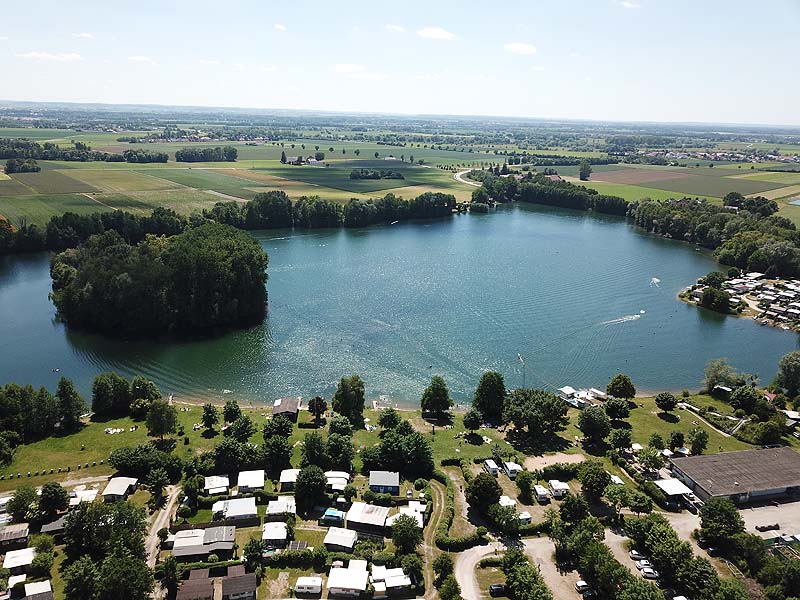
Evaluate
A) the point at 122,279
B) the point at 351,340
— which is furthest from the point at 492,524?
the point at 122,279

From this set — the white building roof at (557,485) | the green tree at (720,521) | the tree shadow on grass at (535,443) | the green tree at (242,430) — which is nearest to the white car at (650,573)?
the green tree at (720,521)

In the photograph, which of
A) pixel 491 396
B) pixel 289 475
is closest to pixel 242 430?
pixel 289 475

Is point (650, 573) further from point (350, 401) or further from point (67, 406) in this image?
point (67, 406)

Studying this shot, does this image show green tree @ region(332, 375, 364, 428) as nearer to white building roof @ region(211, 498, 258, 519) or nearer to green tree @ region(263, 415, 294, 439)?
green tree @ region(263, 415, 294, 439)

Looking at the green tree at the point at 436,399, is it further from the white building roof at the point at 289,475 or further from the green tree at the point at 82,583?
the green tree at the point at 82,583

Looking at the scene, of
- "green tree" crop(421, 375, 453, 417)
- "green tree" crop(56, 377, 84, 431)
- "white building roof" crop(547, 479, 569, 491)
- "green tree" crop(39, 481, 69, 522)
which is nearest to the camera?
"green tree" crop(39, 481, 69, 522)

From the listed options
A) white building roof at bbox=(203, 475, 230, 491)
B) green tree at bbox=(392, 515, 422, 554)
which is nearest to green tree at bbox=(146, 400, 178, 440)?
white building roof at bbox=(203, 475, 230, 491)

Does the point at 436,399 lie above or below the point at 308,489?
above

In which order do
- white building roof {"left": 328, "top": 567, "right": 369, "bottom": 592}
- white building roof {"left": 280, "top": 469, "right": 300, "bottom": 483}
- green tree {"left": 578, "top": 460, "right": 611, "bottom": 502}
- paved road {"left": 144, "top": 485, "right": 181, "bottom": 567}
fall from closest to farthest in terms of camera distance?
1. white building roof {"left": 328, "top": 567, "right": 369, "bottom": 592}
2. paved road {"left": 144, "top": 485, "right": 181, "bottom": 567}
3. green tree {"left": 578, "top": 460, "right": 611, "bottom": 502}
4. white building roof {"left": 280, "top": 469, "right": 300, "bottom": 483}
